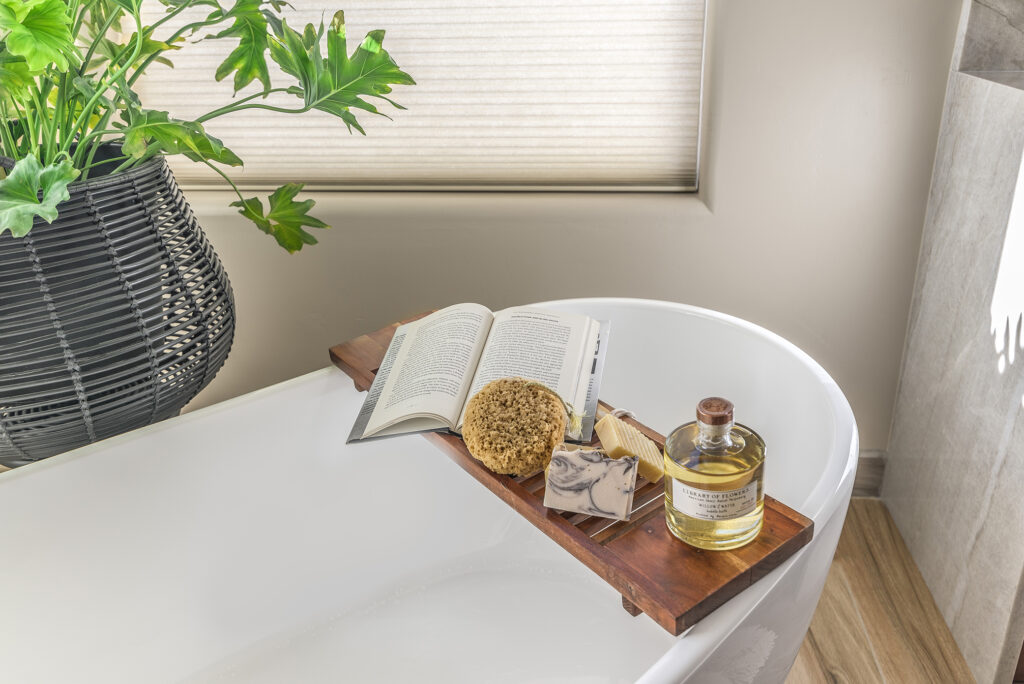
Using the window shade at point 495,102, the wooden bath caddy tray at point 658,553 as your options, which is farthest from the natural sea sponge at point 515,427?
the window shade at point 495,102

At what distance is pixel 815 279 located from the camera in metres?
1.80

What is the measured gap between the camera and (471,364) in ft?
4.26

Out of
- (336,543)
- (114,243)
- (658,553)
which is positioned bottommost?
(336,543)

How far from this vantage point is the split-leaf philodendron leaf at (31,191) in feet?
3.20

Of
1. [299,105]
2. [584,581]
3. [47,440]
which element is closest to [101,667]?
[47,440]

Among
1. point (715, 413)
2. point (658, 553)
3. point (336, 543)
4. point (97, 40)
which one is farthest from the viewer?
point (336, 543)

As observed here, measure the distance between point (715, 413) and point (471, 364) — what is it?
1.82 feet

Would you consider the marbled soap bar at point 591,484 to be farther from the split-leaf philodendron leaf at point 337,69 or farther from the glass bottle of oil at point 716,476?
the split-leaf philodendron leaf at point 337,69

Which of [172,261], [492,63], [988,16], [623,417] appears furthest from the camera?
[492,63]

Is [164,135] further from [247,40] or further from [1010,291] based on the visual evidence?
[1010,291]

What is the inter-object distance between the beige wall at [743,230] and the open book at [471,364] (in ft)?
1.60

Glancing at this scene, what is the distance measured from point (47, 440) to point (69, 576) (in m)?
0.21

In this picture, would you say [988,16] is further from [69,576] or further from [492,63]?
[69,576]

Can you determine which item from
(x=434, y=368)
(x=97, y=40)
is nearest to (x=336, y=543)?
(x=434, y=368)
